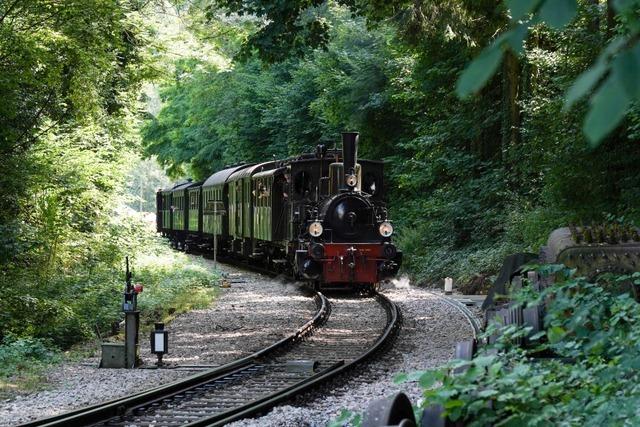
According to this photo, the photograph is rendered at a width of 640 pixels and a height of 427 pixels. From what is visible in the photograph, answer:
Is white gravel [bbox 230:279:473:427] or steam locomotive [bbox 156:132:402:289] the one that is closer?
white gravel [bbox 230:279:473:427]

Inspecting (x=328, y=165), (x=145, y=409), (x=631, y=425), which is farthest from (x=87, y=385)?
(x=328, y=165)

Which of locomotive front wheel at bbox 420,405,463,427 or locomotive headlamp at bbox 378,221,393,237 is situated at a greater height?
locomotive headlamp at bbox 378,221,393,237

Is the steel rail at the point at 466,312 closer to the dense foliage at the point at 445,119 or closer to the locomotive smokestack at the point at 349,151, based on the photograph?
the dense foliage at the point at 445,119

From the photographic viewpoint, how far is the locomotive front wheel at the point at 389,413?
13.2 ft

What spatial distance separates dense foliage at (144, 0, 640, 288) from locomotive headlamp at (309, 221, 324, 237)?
3650mm

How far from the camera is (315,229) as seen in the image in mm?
19906

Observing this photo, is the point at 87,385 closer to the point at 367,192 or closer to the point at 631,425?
the point at 631,425

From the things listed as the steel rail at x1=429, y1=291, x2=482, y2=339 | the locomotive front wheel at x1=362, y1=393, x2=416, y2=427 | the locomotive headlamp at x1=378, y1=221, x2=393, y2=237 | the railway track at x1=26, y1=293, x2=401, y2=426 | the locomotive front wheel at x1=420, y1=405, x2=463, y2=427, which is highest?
the locomotive headlamp at x1=378, y1=221, x2=393, y2=237

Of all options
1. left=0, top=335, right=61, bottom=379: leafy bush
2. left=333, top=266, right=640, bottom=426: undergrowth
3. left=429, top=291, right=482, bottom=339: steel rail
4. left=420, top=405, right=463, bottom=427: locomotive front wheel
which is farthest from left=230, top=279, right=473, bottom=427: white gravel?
left=0, top=335, right=61, bottom=379: leafy bush

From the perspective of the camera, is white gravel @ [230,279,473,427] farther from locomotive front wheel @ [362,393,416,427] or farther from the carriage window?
the carriage window

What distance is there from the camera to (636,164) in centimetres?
1636

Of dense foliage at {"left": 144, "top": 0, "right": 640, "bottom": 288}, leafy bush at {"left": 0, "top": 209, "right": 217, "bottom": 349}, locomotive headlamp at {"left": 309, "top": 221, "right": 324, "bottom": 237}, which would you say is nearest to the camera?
leafy bush at {"left": 0, "top": 209, "right": 217, "bottom": 349}

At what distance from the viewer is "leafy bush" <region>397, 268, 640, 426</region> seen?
160 inches

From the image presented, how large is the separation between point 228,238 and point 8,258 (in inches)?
591
